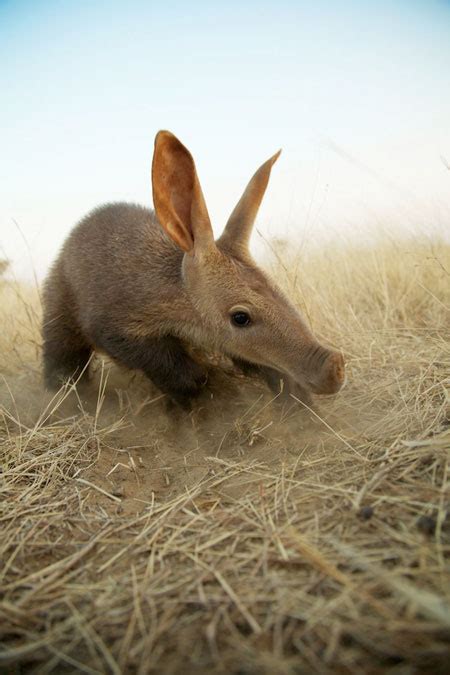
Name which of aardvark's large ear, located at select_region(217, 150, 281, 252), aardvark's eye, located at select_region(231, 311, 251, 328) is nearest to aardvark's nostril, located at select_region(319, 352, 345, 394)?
aardvark's eye, located at select_region(231, 311, 251, 328)

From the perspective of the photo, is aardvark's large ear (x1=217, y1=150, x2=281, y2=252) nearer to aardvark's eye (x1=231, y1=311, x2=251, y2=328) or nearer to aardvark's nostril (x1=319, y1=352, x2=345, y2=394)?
aardvark's eye (x1=231, y1=311, x2=251, y2=328)

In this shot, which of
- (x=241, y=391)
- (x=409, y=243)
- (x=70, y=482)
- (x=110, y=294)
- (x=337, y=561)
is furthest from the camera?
(x=409, y=243)

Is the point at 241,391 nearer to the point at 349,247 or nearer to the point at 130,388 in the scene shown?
the point at 130,388

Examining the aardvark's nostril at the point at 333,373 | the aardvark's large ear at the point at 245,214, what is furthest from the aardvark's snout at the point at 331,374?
the aardvark's large ear at the point at 245,214

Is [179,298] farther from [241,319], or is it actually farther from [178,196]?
[178,196]

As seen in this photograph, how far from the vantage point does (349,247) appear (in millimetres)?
5875

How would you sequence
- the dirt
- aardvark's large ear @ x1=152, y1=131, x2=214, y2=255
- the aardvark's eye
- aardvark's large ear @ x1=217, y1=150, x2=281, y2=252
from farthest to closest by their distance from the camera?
1. aardvark's large ear @ x1=217, y1=150, x2=281, y2=252
2. the aardvark's eye
3. aardvark's large ear @ x1=152, y1=131, x2=214, y2=255
4. the dirt

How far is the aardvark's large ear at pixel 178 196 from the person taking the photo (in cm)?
285

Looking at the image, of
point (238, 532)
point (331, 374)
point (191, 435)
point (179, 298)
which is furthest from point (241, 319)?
point (238, 532)

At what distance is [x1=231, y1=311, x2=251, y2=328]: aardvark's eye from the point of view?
310 cm

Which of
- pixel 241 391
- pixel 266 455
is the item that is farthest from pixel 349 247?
pixel 266 455

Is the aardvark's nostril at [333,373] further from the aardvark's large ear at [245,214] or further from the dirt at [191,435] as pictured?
the aardvark's large ear at [245,214]

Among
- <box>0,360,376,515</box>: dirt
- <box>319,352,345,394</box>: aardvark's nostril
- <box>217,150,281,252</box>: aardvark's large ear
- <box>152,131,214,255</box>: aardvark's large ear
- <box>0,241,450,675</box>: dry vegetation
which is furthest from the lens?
<box>217,150,281,252</box>: aardvark's large ear

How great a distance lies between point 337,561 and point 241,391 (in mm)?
2239
